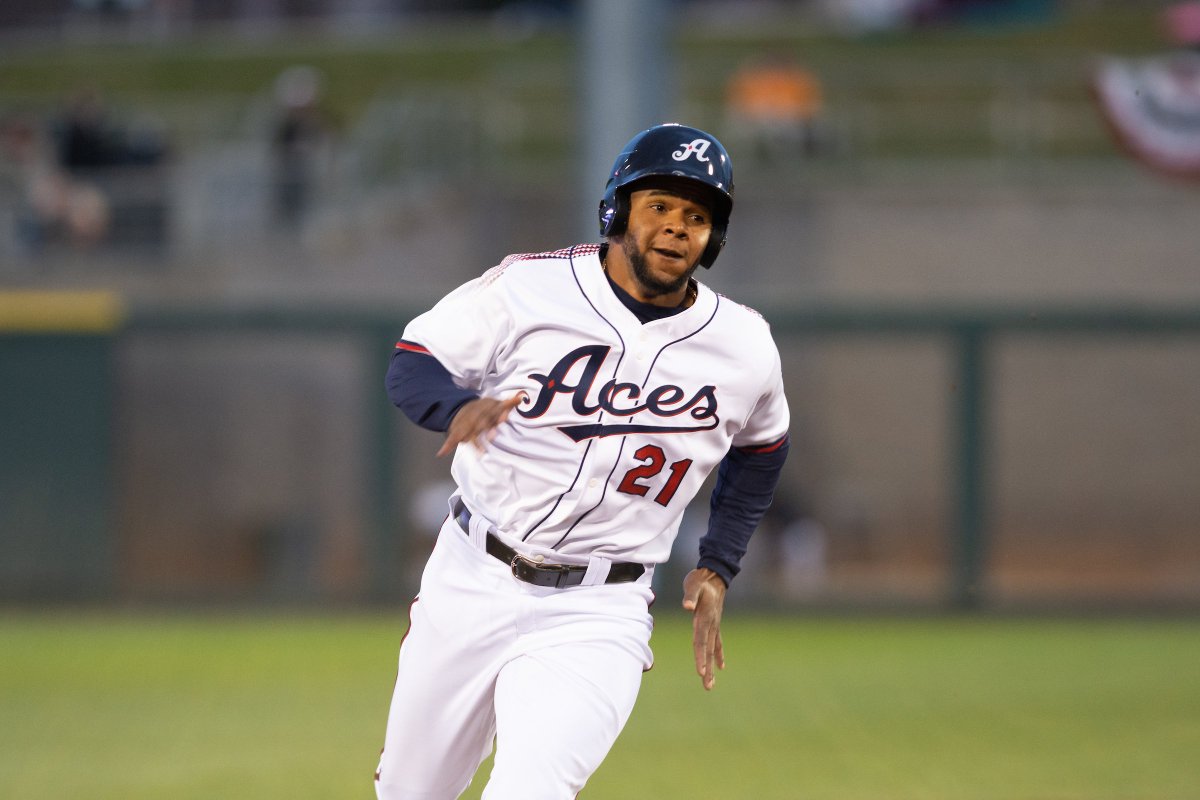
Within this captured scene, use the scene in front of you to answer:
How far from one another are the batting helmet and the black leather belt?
0.75 meters

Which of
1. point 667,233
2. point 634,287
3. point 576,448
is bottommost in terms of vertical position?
point 576,448

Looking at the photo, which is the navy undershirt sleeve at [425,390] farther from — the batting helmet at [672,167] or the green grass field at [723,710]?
the green grass field at [723,710]

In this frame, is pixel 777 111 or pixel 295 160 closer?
pixel 295 160

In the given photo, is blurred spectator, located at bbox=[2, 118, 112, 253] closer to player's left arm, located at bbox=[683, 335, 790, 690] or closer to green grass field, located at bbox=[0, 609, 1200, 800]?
green grass field, located at bbox=[0, 609, 1200, 800]

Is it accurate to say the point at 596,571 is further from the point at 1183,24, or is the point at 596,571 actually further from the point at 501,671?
the point at 1183,24

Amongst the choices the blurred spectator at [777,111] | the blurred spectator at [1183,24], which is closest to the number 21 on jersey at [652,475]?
the blurred spectator at [777,111]

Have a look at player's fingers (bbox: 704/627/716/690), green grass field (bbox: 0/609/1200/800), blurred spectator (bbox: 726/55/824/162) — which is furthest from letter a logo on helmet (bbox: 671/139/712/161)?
blurred spectator (bbox: 726/55/824/162)

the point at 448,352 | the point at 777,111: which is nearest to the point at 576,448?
the point at 448,352

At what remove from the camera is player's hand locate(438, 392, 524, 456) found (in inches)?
127

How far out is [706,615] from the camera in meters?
3.74

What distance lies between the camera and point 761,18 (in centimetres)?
2533

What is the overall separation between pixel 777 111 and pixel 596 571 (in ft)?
41.1

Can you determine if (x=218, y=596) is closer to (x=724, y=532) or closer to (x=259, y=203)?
(x=259, y=203)

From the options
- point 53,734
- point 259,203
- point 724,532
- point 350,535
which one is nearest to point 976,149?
point 259,203
